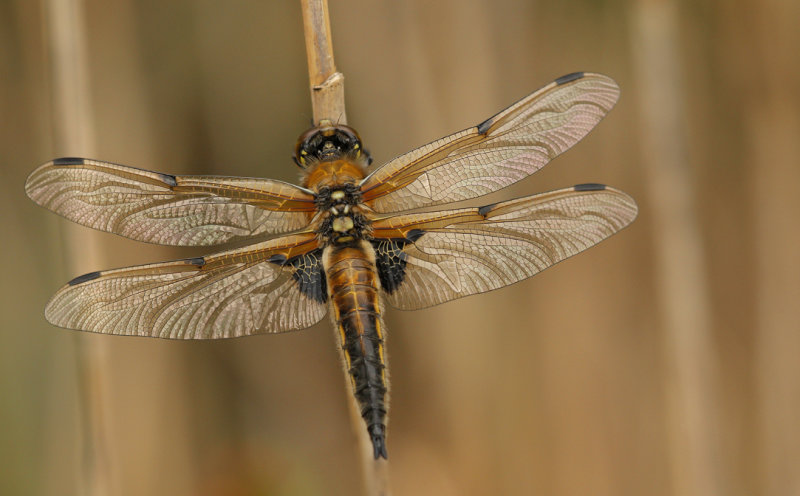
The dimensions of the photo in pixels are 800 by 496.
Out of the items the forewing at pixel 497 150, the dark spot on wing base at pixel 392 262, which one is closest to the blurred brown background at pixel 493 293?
the forewing at pixel 497 150

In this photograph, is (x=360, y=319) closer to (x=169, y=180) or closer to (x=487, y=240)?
(x=487, y=240)

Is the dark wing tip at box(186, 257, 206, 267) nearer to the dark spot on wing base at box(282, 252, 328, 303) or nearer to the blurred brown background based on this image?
the dark spot on wing base at box(282, 252, 328, 303)

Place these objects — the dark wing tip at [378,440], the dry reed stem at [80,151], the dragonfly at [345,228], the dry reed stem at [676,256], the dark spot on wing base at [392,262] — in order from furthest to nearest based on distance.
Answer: the dry reed stem at [676,256]
the dry reed stem at [80,151]
the dark spot on wing base at [392,262]
the dragonfly at [345,228]
the dark wing tip at [378,440]

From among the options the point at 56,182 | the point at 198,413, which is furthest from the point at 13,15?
the point at 198,413

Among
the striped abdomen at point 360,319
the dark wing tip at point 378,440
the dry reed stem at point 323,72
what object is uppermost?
the dry reed stem at point 323,72

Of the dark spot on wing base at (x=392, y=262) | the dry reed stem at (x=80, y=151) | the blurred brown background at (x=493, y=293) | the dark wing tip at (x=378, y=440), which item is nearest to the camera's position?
the dark wing tip at (x=378, y=440)

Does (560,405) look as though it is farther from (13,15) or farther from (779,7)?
(13,15)

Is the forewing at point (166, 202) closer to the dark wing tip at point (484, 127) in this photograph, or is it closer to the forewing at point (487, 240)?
the forewing at point (487, 240)
